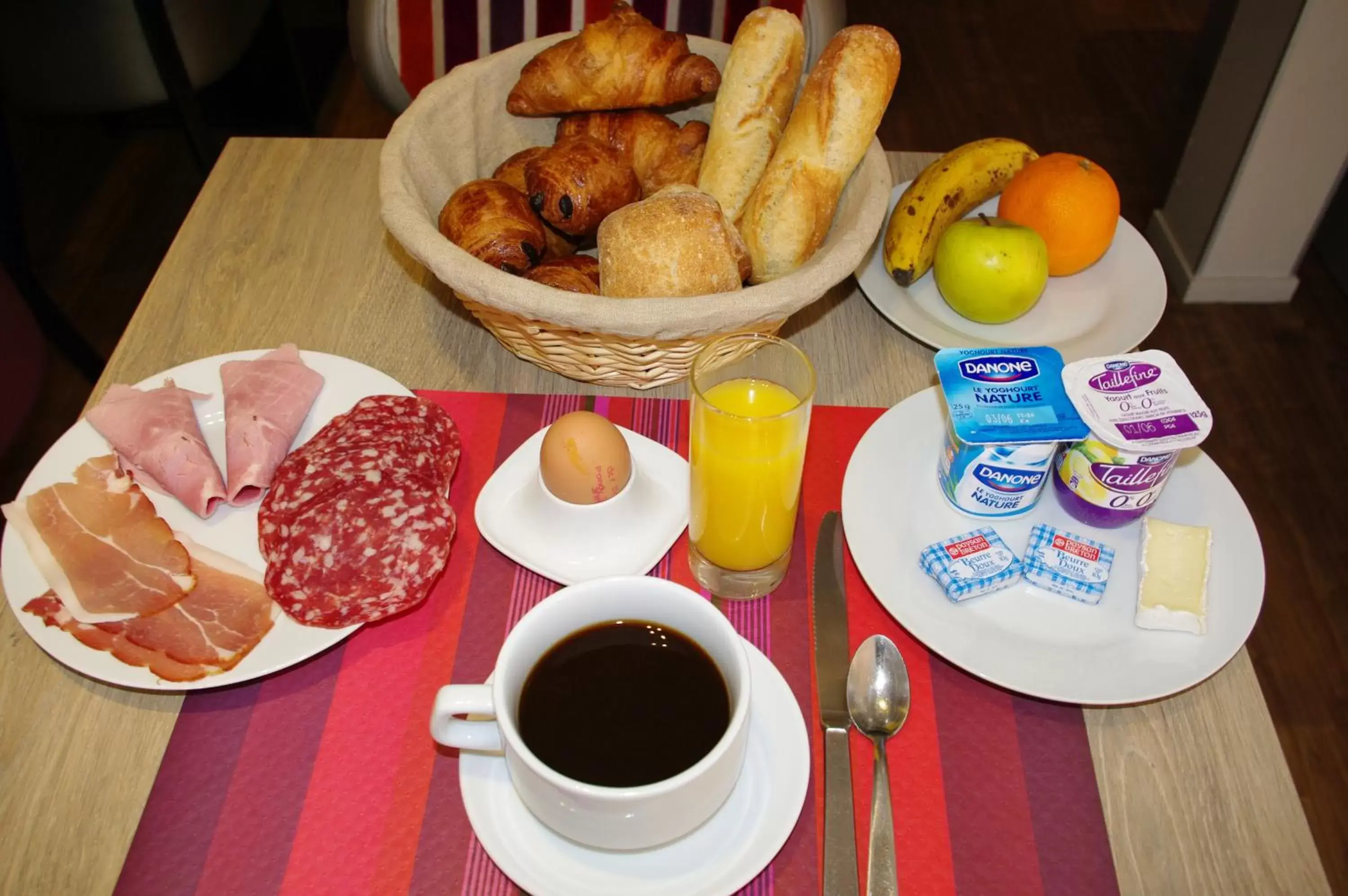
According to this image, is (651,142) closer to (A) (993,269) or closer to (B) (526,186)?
(B) (526,186)

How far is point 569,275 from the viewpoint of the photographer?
953 mm

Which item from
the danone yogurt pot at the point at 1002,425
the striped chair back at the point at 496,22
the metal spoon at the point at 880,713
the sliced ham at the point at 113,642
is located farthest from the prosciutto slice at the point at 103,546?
the striped chair back at the point at 496,22

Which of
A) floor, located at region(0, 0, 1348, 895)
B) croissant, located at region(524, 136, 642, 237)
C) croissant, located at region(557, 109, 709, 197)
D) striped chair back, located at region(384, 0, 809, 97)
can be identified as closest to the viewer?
croissant, located at region(524, 136, 642, 237)

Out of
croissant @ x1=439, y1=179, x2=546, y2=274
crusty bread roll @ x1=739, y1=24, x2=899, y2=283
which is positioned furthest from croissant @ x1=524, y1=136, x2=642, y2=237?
crusty bread roll @ x1=739, y1=24, x2=899, y2=283

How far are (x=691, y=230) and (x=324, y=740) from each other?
0.53m

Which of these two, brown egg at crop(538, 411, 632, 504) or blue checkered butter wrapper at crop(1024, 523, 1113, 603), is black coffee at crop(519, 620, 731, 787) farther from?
blue checkered butter wrapper at crop(1024, 523, 1113, 603)

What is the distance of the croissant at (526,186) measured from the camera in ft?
3.51

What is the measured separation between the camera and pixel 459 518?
2.86 ft

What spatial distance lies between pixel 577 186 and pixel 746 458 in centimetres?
42

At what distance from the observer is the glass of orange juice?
2.33 feet

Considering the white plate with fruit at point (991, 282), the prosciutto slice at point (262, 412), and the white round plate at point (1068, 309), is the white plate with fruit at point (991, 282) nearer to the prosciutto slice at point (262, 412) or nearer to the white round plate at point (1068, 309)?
the white round plate at point (1068, 309)

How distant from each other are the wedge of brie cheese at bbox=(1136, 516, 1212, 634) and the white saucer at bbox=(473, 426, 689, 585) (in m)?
0.37

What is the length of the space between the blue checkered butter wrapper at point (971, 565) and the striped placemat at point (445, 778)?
2.3 inches

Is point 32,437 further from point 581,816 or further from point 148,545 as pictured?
point 581,816
